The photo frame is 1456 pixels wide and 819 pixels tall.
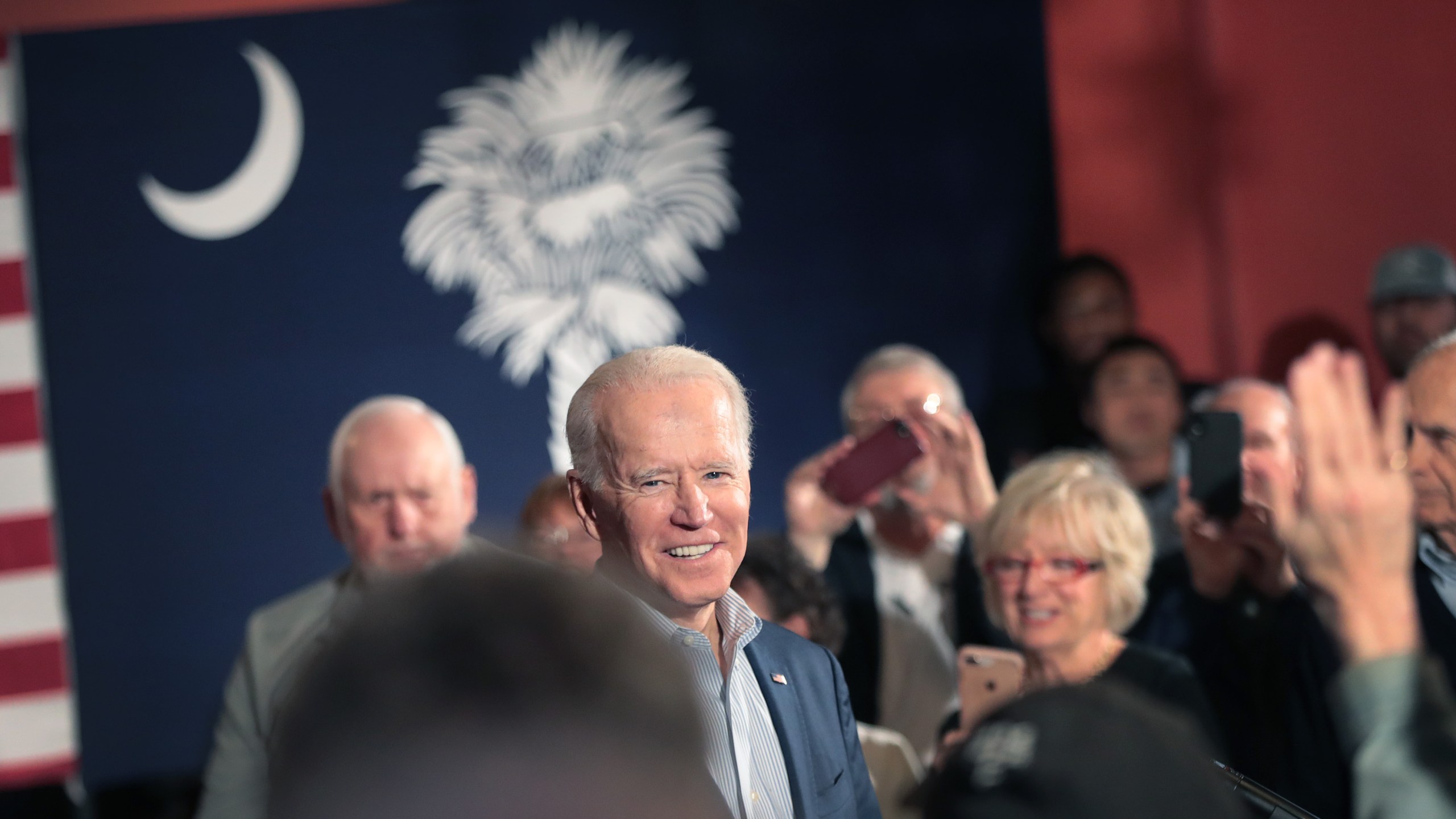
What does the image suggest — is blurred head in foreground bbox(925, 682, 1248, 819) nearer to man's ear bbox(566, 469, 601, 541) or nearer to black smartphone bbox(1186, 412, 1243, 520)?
man's ear bbox(566, 469, 601, 541)

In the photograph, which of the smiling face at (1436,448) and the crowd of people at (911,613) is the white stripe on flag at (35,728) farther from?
the smiling face at (1436,448)

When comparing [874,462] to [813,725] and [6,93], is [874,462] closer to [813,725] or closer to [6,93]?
[813,725]

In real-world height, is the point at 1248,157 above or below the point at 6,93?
below

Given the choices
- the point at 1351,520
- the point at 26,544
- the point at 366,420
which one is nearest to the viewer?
the point at 1351,520

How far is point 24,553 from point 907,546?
2484mm

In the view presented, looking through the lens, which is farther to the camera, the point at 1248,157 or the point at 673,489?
the point at 1248,157

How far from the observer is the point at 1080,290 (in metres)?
3.72

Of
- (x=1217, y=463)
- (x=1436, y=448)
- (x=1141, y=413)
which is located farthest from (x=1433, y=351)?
(x=1141, y=413)

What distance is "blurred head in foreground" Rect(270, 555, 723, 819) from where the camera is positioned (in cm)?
46

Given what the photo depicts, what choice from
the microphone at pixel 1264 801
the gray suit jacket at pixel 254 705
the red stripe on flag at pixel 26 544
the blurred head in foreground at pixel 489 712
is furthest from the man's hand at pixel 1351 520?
the red stripe on flag at pixel 26 544

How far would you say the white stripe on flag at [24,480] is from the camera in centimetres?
368

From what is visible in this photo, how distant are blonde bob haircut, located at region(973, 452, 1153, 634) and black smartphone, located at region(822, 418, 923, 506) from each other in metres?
0.37

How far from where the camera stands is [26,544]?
3676 mm

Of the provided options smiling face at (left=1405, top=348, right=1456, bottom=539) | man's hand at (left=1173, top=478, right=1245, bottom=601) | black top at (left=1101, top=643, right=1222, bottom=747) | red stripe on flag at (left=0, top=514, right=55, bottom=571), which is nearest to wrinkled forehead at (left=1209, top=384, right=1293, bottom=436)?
man's hand at (left=1173, top=478, right=1245, bottom=601)
